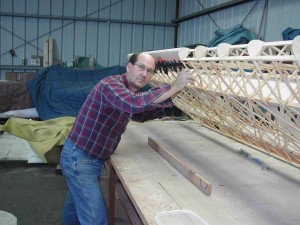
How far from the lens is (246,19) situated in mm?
8547

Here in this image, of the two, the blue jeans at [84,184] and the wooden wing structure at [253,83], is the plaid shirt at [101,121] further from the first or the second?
the wooden wing structure at [253,83]

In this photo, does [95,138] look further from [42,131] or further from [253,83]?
[42,131]

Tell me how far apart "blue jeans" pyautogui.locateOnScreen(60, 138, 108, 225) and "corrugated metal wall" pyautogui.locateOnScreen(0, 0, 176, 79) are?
32.9ft

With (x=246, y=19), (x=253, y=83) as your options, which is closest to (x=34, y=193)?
(x=253, y=83)

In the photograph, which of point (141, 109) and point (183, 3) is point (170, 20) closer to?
point (183, 3)

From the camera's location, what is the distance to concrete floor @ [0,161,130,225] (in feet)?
15.1

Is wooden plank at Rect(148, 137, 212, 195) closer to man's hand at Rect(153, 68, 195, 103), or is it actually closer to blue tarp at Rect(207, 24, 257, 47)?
man's hand at Rect(153, 68, 195, 103)

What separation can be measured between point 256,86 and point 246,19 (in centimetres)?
668

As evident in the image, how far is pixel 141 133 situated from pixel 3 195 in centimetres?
235

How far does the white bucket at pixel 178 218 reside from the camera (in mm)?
2070

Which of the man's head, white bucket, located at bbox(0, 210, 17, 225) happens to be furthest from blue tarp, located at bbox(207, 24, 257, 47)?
white bucket, located at bbox(0, 210, 17, 225)

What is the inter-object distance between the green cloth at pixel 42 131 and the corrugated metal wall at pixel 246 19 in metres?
4.72

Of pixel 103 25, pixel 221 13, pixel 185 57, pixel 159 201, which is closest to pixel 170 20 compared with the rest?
pixel 103 25

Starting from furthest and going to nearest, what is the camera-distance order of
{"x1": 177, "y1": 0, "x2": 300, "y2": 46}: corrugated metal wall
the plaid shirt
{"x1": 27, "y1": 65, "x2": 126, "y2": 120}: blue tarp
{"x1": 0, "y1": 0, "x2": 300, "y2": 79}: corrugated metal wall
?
{"x1": 0, "y1": 0, "x2": 300, "y2": 79}: corrugated metal wall < {"x1": 27, "y1": 65, "x2": 126, "y2": 120}: blue tarp < {"x1": 177, "y1": 0, "x2": 300, "y2": 46}: corrugated metal wall < the plaid shirt
